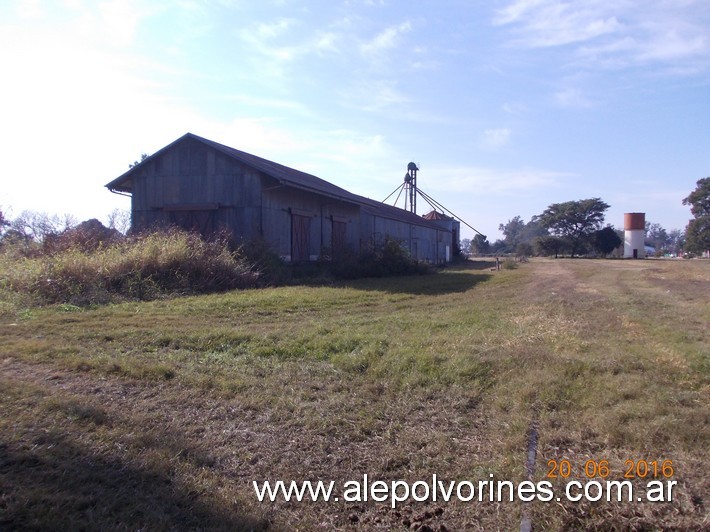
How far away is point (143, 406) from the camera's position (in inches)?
201

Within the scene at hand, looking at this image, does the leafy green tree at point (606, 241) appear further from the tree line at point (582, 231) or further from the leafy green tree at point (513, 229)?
the leafy green tree at point (513, 229)

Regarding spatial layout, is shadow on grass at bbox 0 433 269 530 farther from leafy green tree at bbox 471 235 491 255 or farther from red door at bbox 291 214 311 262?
leafy green tree at bbox 471 235 491 255

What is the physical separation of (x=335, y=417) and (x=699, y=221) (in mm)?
68328

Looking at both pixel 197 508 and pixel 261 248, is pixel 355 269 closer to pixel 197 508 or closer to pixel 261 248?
pixel 261 248

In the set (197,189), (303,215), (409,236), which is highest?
(197,189)

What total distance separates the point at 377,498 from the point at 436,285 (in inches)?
574

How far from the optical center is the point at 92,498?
340 cm

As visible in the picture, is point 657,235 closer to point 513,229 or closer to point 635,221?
point 513,229

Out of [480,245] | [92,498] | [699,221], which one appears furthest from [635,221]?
[92,498]

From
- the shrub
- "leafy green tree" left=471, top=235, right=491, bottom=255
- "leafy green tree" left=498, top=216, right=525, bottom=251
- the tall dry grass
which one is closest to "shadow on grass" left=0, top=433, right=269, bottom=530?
the tall dry grass

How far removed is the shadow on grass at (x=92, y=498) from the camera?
318 cm

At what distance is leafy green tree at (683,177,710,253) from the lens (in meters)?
61.1

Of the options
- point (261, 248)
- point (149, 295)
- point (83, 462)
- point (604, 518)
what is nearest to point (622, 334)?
point (604, 518)
